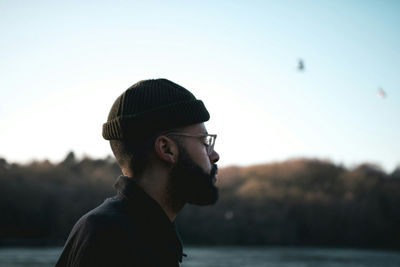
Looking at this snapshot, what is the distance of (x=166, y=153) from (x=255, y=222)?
260ft

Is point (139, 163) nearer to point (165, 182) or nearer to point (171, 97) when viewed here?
point (165, 182)

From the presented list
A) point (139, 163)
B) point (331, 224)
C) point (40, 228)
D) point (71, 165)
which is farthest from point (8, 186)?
point (331, 224)

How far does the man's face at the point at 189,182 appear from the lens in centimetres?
253

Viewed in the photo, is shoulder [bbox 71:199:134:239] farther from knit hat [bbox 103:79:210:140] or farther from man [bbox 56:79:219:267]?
knit hat [bbox 103:79:210:140]

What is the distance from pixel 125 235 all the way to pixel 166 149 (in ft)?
2.01

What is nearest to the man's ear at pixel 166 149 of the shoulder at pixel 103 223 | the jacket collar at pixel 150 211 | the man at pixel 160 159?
the man at pixel 160 159

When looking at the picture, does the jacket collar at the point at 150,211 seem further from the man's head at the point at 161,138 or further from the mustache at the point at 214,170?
the mustache at the point at 214,170

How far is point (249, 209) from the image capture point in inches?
3263

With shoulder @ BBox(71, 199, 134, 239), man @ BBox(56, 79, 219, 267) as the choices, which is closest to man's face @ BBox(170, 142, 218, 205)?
man @ BBox(56, 79, 219, 267)

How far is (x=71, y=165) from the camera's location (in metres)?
85.2

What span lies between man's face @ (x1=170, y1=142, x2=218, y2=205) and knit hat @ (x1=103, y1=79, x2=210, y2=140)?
0.62 feet

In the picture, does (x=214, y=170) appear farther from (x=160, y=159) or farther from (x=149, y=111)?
(x=149, y=111)

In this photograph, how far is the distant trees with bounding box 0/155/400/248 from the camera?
210 ft

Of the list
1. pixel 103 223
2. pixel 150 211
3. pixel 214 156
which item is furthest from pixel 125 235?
pixel 214 156
